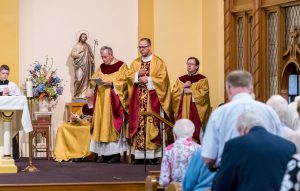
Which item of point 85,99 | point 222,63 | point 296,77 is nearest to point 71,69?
point 85,99

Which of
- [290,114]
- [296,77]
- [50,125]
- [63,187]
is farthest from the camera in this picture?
[50,125]

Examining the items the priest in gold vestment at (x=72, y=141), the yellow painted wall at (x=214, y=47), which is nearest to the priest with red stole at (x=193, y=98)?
the yellow painted wall at (x=214, y=47)

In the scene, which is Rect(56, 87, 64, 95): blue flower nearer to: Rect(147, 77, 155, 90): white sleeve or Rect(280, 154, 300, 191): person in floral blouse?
Rect(147, 77, 155, 90): white sleeve

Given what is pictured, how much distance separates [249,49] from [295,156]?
7.45m

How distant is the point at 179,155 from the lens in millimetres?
6746

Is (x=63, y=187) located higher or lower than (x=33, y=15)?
lower

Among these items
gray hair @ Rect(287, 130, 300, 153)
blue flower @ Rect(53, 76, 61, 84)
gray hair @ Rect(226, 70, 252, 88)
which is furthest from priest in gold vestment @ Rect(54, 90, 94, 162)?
gray hair @ Rect(226, 70, 252, 88)

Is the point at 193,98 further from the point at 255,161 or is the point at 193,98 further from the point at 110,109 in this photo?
the point at 255,161

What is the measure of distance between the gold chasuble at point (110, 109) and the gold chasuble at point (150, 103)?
0.19 m

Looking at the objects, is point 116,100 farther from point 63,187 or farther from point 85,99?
point 63,187

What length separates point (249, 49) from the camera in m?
12.2

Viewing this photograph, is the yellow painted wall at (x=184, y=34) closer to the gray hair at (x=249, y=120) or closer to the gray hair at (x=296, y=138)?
the gray hair at (x=296, y=138)

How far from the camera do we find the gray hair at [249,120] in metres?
4.89

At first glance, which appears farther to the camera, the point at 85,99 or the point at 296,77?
the point at 85,99
